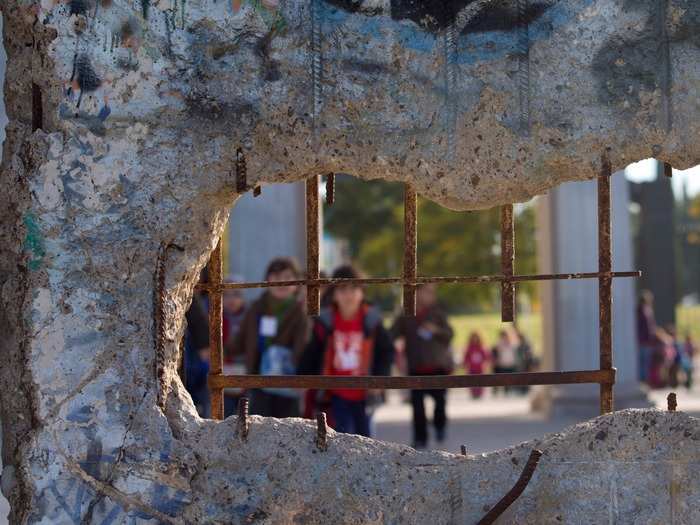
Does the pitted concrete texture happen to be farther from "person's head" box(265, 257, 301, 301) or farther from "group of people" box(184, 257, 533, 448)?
"person's head" box(265, 257, 301, 301)

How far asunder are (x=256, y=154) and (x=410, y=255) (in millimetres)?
471

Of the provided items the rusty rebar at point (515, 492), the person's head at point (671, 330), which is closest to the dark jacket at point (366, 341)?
the rusty rebar at point (515, 492)

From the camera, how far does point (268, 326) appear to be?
5.04m

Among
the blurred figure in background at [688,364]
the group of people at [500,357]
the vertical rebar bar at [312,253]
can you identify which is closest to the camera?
the vertical rebar bar at [312,253]

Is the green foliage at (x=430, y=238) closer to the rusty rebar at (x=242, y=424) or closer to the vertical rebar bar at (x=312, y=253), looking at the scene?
the vertical rebar bar at (x=312, y=253)

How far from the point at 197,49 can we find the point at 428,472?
3.51 ft

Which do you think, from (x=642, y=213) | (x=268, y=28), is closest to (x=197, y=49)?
(x=268, y=28)

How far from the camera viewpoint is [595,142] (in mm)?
2332

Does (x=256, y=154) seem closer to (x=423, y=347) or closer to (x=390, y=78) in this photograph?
(x=390, y=78)

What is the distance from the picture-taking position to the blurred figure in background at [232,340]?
5066mm

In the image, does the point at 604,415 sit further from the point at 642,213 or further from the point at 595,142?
the point at 642,213

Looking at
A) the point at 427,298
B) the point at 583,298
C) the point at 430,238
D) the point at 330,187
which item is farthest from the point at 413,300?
the point at 430,238

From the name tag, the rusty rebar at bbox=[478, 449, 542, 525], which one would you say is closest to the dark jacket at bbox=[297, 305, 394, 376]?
the name tag

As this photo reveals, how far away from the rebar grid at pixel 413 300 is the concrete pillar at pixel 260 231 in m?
6.32
